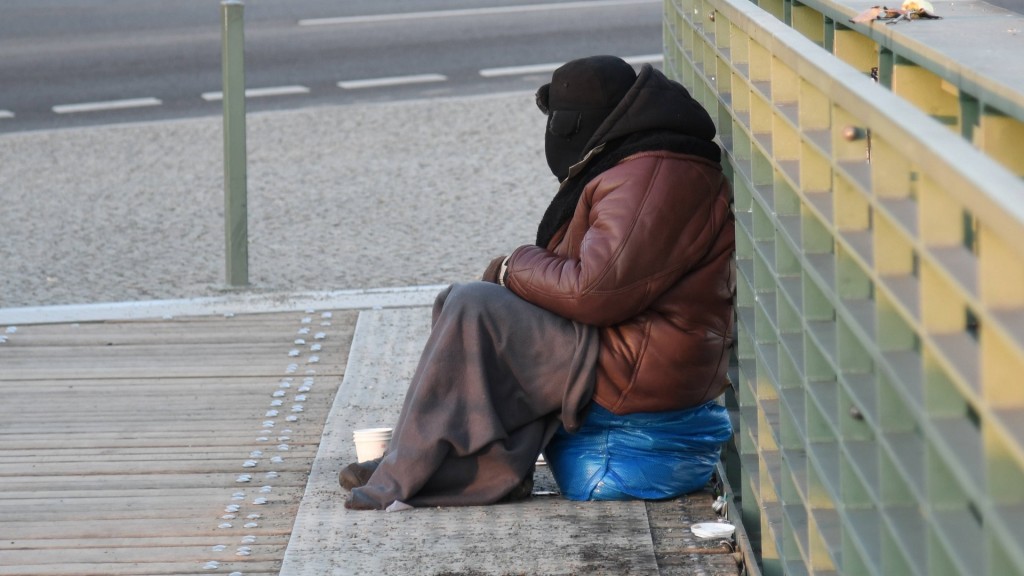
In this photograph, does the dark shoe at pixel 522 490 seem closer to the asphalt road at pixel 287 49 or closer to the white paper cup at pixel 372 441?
the white paper cup at pixel 372 441

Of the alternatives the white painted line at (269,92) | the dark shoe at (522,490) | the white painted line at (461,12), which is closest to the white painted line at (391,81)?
the white painted line at (269,92)

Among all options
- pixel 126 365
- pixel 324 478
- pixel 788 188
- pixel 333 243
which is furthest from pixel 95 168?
pixel 788 188

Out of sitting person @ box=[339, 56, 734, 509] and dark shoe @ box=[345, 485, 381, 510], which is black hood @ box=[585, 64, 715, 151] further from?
dark shoe @ box=[345, 485, 381, 510]

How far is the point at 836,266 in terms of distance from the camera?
7.70 ft

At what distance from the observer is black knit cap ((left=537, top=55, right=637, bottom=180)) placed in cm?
392

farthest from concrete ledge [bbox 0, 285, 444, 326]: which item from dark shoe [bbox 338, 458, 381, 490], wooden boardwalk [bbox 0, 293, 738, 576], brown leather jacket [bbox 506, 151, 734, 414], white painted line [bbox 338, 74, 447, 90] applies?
white painted line [bbox 338, 74, 447, 90]

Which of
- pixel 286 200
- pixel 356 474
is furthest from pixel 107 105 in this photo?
pixel 356 474

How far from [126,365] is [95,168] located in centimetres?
496

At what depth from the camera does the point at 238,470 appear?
4.35 m

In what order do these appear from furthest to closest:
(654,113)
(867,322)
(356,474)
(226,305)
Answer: (226,305)
(356,474)
(654,113)
(867,322)

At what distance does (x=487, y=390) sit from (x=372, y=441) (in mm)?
516

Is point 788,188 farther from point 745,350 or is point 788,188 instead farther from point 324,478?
point 324,478

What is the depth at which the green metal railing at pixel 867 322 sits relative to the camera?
1.53 meters

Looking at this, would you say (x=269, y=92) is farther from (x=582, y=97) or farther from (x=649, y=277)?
(x=649, y=277)
